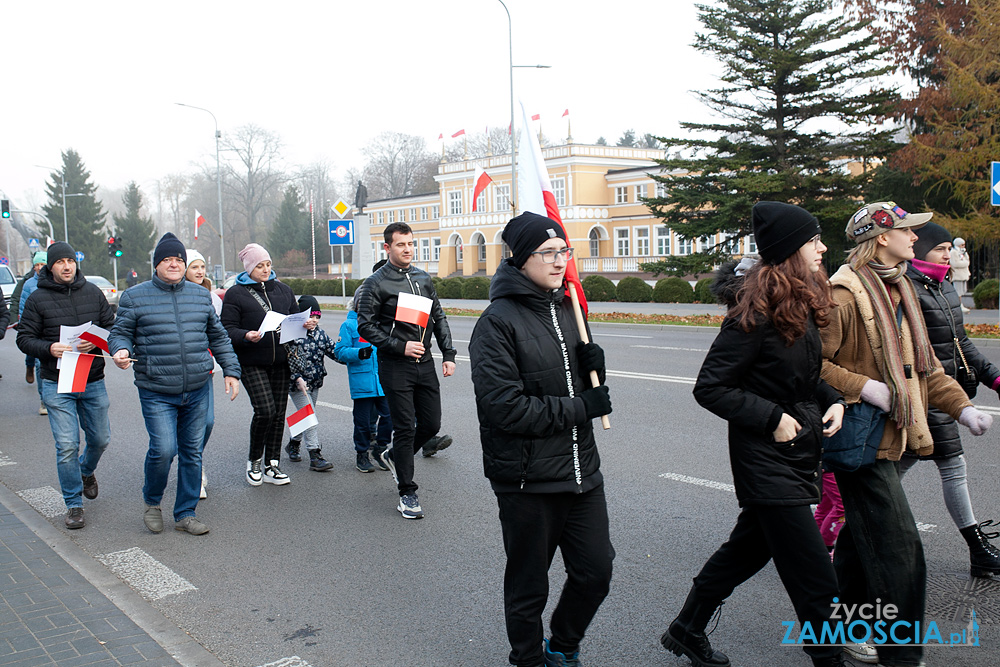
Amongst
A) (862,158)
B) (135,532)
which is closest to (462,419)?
(135,532)

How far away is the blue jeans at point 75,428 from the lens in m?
5.95

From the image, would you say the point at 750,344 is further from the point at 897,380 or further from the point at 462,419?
the point at 462,419

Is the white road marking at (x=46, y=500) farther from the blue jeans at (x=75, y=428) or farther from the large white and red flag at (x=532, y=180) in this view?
the large white and red flag at (x=532, y=180)

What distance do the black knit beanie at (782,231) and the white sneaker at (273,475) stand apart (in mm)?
4780

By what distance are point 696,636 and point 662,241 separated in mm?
57657

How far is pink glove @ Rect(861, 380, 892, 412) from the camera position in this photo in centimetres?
343

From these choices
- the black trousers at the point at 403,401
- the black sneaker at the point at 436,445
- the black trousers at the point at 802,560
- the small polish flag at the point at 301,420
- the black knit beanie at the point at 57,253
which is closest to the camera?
the black trousers at the point at 802,560

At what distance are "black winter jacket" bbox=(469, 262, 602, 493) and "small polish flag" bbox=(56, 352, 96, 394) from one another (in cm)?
392

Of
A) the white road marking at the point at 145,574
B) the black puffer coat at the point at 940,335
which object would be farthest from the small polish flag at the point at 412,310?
the black puffer coat at the point at 940,335

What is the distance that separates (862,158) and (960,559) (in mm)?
27331

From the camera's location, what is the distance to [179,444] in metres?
5.72

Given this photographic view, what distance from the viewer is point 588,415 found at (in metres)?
3.16

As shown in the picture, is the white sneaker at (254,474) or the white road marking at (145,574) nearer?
the white road marking at (145,574)

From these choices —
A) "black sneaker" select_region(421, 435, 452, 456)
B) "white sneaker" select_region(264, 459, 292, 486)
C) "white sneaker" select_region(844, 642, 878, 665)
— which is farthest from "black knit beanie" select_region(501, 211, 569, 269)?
"black sneaker" select_region(421, 435, 452, 456)
